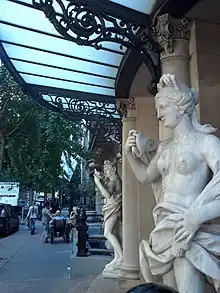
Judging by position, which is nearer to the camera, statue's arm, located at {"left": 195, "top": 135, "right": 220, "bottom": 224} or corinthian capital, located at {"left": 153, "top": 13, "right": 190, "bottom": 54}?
statue's arm, located at {"left": 195, "top": 135, "right": 220, "bottom": 224}

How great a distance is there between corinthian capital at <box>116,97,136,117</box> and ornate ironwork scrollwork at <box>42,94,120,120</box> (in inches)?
41.9

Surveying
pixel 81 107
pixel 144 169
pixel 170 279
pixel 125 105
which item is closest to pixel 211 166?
pixel 144 169

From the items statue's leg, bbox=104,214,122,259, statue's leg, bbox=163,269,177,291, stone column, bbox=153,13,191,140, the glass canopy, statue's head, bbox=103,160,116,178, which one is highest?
the glass canopy

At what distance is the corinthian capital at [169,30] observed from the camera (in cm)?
398

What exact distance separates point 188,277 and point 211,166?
77cm

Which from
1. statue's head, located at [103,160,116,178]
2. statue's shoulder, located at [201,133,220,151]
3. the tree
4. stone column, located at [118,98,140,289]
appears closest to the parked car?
the tree

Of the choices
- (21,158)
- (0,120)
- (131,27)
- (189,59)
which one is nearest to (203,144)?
(189,59)

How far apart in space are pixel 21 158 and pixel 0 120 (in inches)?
184

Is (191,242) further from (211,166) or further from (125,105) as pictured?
(125,105)

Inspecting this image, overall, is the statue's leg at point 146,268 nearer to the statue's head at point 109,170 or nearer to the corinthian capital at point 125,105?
the corinthian capital at point 125,105

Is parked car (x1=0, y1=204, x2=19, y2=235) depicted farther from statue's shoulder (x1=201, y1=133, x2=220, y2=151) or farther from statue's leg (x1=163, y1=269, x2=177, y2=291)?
statue's shoulder (x1=201, y1=133, x2=220, y2=151)

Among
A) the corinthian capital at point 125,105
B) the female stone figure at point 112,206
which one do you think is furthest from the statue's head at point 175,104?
the female stone figure at point 112,206

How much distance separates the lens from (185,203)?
275cm

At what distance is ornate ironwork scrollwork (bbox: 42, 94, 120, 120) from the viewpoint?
326 inches
